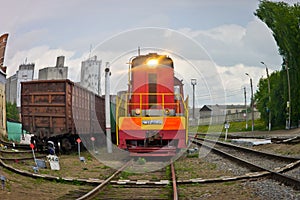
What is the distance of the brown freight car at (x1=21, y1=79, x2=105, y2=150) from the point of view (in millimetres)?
15117

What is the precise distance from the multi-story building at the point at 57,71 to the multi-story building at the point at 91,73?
14.2 feet

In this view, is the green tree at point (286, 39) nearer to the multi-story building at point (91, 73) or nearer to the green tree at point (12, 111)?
the multi-story building at point (91, 73)

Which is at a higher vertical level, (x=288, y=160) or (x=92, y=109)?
(x=92, y=109)

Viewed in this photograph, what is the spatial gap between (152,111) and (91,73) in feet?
21.6

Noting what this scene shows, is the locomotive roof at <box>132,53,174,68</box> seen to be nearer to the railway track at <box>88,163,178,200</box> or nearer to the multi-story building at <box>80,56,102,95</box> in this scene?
the multi-story building at <box>80,56,102,95</box>

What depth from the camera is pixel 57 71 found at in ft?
84.5

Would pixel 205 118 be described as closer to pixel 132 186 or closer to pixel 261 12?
pixel 261 12

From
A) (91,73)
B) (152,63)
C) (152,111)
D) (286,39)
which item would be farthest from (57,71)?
(286,39)

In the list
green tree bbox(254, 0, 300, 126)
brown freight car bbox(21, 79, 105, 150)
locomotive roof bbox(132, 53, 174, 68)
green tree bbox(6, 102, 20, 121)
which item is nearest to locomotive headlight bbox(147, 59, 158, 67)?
locomotive roof bbox(132, 53, 174, 68)

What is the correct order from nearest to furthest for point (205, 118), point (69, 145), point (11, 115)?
1. point (69, 145)
2. point (11, 115)
3. point (205, 118)

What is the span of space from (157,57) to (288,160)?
5219 mm

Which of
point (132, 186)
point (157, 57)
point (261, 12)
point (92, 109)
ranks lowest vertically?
point (132, 186)

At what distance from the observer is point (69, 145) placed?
639 inches

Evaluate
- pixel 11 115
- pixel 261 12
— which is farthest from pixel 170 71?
pixel 11 115
